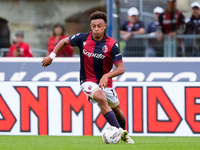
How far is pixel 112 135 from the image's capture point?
5.47 meters

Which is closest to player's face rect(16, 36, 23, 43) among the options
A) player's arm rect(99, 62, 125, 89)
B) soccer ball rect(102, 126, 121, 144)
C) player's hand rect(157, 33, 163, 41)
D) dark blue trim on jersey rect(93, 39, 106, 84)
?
player's hand rect(157, 33, 163, 41)

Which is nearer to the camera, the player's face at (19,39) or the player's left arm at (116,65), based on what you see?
the player's left arm at (116,65)

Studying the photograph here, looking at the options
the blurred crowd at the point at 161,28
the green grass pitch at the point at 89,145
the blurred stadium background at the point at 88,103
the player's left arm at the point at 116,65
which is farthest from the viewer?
the blurred crowd at the point at 161,28

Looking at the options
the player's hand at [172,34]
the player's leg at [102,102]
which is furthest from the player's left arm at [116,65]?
the player's hand at [172,34]

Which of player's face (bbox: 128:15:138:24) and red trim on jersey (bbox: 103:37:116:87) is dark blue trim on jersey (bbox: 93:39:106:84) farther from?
player's face (bbox: 128:15:138:24)

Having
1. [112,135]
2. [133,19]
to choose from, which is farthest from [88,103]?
[133,19]

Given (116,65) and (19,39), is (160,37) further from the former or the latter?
(116,65)

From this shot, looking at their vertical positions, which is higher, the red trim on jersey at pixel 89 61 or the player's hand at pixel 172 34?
the player's hand at pixel 172 34

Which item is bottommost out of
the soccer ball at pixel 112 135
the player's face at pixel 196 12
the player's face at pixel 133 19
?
the soccer ball at pixel 112 135

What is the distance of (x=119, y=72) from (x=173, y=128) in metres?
2.57

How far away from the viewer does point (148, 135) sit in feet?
25.1

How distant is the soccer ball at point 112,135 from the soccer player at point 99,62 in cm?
13

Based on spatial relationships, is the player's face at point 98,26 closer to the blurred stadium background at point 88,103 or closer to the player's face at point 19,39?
the blurred stadium background at point 88,103

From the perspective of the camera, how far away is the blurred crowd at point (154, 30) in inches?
371
